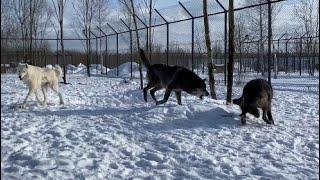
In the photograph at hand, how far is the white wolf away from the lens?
11109mm

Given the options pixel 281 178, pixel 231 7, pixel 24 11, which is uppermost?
pixel 24 11

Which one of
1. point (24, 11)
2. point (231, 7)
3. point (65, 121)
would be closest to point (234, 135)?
point (65, 121)

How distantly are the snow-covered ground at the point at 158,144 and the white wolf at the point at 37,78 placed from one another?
1.10 meters

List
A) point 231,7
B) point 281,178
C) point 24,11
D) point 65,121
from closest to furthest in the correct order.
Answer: point 281,178, point 65,121, point 231,7, point 24,11

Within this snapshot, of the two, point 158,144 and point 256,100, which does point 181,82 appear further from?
point 158,144

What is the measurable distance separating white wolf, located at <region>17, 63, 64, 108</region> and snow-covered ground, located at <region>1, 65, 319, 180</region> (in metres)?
1.10

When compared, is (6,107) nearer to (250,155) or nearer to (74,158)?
(74,158)

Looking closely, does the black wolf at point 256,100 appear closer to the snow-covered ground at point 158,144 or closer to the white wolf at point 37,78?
the snow-covered ground at point 158,144

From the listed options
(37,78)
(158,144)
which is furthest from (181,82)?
(158,144)

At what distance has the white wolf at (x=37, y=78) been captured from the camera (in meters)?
11.1

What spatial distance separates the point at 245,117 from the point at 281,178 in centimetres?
320

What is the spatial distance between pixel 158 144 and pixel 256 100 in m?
2.49

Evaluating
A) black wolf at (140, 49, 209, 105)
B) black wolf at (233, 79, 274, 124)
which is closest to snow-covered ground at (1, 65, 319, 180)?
black wolf at (233, 79, 274, 124)

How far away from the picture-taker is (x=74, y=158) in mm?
5934
